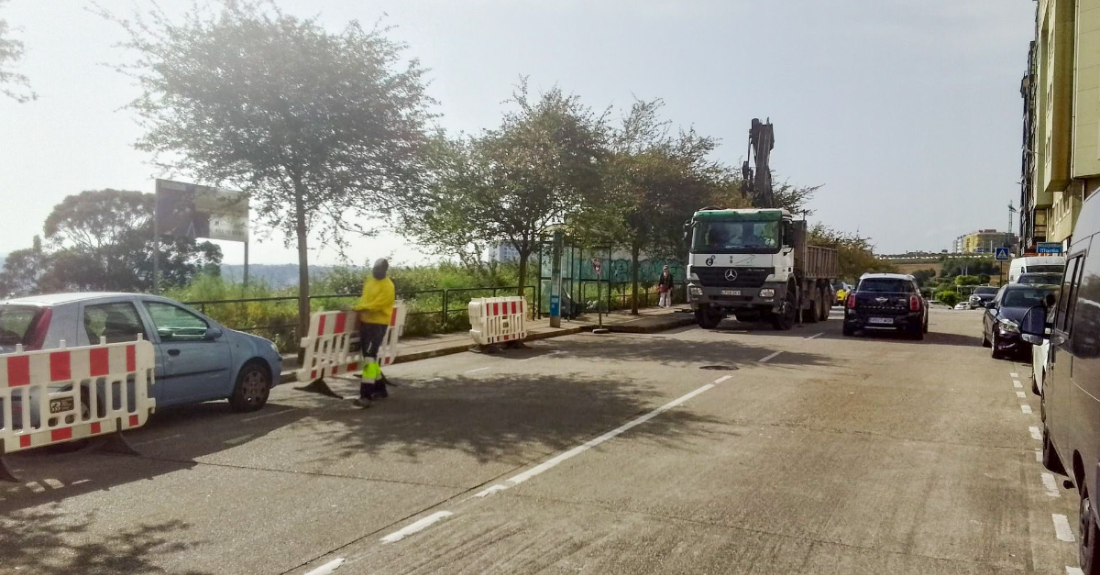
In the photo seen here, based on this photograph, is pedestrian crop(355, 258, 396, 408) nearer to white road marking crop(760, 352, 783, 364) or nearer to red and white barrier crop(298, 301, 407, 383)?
red and white barrier crop(298, 301, 407, 383)

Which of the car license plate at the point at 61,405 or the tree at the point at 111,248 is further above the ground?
the tree at the point at 111,248

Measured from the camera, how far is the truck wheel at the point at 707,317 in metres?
25.2

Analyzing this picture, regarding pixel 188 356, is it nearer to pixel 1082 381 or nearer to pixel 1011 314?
pixel 1082 381

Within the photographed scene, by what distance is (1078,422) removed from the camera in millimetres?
4621

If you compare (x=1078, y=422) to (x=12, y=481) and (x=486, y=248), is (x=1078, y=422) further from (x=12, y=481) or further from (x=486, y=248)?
(x=486, y=248)

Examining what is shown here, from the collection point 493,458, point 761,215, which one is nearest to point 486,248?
point 761,215

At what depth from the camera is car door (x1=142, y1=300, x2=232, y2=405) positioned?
9430 mm

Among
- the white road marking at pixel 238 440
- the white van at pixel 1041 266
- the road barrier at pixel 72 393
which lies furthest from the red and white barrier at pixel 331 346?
the white van at pixel 1041 266

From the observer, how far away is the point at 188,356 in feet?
31.7

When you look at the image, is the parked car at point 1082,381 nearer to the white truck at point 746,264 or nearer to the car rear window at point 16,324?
the car rear window at point 16,324

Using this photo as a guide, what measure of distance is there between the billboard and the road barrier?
5.83 m

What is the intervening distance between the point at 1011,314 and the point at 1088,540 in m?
14.0

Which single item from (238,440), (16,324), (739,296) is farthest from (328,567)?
(739,296)

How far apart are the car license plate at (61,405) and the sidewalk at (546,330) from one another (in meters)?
5.39
